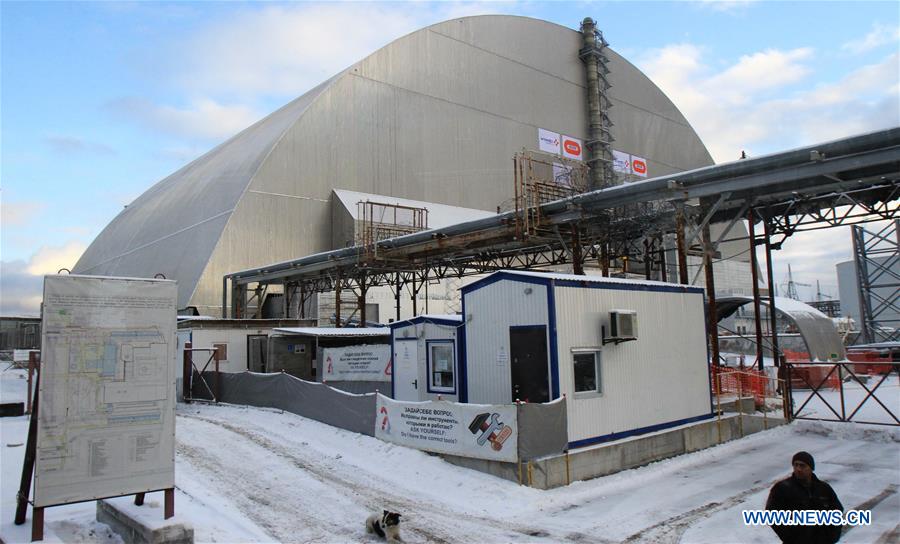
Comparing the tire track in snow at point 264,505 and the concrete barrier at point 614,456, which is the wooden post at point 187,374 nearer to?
the tire track in snow at point 264,505

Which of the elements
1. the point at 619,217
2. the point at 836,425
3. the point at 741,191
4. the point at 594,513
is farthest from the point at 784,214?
the point at 594,513

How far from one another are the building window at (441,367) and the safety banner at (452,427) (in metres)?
1.83

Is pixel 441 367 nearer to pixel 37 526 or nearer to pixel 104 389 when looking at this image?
pixel 104 389

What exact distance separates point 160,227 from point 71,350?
1879 inches

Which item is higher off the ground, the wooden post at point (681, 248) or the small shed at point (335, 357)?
the wooden post at point (681, 248)

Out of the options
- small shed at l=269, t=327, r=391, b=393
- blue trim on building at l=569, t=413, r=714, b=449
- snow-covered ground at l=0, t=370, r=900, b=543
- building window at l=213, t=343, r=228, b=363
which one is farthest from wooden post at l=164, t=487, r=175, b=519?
building window at l=213, t=343, r=228, b=363

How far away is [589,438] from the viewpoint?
12.9m

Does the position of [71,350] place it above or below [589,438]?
above

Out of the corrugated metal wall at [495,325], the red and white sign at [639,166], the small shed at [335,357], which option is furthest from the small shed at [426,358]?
the red and white sign at [639,166]

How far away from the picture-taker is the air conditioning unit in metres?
13.6

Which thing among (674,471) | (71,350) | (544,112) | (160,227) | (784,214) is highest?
(544,112)

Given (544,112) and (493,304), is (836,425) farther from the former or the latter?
(544,112)

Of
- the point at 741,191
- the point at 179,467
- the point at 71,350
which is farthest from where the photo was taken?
the point at 741,191

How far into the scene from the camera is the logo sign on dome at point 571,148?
55.5 metres
